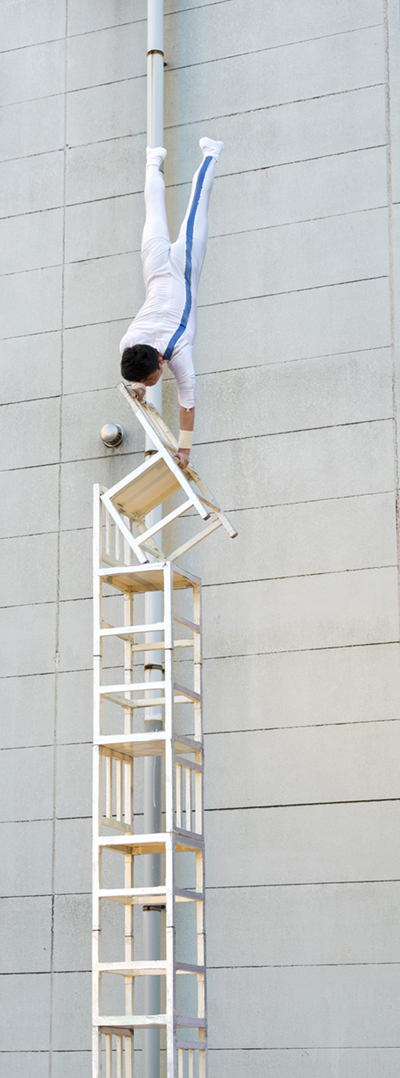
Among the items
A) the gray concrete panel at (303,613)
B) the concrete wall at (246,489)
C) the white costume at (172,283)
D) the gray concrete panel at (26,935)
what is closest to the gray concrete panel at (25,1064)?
the concrete wall at (246,489)

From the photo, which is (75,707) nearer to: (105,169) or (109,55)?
(105,169)

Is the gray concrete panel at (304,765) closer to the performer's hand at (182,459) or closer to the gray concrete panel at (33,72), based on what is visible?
the performer's hand at (182,459)

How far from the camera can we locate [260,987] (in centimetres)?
532

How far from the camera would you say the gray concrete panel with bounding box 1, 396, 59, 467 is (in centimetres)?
653

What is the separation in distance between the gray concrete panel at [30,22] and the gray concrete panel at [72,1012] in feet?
17.8

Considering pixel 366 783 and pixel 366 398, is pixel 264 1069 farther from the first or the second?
pixel 366 398

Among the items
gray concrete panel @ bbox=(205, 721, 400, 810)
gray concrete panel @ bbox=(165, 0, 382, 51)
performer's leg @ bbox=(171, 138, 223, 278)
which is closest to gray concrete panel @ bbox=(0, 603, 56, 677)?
gray concrete panel @ bbox=(205, 721, 400, 810)

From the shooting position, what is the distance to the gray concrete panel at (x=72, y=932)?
5680 millimetres

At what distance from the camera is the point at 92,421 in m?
6.43

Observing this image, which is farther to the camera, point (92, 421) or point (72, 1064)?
point (92, 421)

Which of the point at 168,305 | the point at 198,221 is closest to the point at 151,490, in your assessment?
the point at 168,305

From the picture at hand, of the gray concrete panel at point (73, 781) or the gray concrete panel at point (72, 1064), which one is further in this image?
the gray concrete panel at point (73, 781)

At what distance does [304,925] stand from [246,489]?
2144 millimetres

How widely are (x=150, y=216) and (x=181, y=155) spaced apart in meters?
2.11
